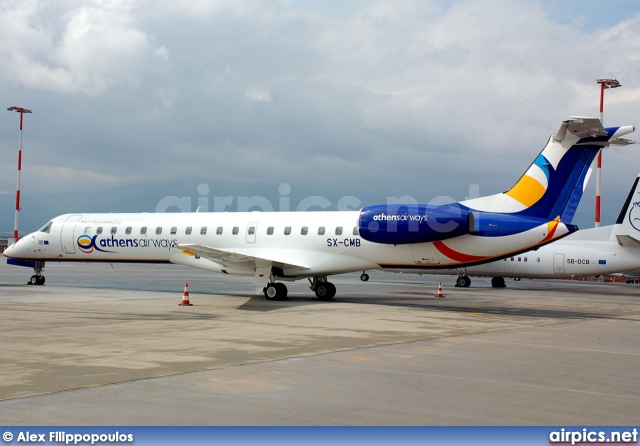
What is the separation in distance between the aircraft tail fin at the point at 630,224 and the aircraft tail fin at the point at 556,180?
12219 millimetres

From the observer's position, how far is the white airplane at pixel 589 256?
34500 millimetres

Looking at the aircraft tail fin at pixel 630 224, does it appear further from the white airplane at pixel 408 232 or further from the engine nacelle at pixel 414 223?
the engine nacelle at pixel 414 223

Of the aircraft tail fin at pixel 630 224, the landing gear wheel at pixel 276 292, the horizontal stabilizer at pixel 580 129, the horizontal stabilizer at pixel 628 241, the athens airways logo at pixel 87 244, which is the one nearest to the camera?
the horizontal stabilizer at pixel 580 129

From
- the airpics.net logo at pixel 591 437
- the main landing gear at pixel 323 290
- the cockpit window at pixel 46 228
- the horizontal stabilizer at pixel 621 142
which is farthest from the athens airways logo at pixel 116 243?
the airpics.net logo at pixel 591 437

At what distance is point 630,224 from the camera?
34594 millimetres

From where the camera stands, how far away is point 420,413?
7754 mm

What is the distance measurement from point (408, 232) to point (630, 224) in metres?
16.5

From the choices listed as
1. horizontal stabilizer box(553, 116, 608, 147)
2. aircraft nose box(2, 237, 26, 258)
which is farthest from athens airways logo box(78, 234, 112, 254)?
horizontal stabilizer box(553, 116, 608, 147)

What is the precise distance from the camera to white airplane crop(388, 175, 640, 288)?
1358 inches

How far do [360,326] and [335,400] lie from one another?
8.50 meters

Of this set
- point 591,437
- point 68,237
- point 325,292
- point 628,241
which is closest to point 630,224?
point 628,241

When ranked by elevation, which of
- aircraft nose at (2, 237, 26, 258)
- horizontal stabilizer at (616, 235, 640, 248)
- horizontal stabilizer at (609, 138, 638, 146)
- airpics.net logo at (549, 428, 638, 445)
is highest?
horizontal stabilizer at (609, 138, 638, 146)

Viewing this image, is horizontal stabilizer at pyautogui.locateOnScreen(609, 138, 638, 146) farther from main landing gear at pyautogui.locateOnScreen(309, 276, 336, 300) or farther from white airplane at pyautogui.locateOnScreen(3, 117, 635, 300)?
main landing gear at pyautogui.locateOnScreen(309, 276, 336, 300)

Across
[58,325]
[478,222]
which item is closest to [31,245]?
[58,325]
